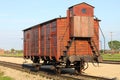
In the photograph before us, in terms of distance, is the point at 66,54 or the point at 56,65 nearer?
the point at 66,54

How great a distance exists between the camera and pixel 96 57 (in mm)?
21031

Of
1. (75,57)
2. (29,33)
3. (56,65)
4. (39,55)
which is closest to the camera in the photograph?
(75,57)

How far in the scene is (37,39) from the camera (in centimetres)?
2588

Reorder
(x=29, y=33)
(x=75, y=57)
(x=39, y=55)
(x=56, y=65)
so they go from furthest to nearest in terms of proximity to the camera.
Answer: (x=29, y=33), (x=39, y=55), (x=56, y=65), (x=75, y=57)

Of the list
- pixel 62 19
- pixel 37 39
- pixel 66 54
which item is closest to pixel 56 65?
pixel 66 54

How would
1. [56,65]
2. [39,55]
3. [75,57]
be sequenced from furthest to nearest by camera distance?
[39,55] < [56,65] < [75,57]

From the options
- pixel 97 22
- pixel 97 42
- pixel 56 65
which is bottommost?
pixel 56 65

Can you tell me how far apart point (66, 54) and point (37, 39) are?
6296mm

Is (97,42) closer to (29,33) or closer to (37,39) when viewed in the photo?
(37,39)

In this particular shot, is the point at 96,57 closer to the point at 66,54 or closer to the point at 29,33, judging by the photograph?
the point at 66,54

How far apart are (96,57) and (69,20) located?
3309 mm

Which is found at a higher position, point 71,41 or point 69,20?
point 69,20

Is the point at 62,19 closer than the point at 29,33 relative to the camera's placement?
Yes

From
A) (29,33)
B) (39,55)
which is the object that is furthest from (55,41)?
(29,33)
